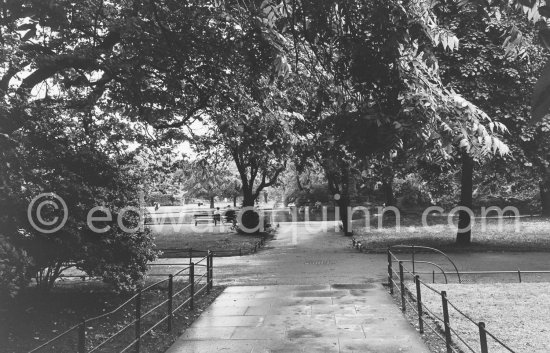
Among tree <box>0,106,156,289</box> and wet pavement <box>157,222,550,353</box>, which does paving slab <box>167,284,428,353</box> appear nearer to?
wet pavement <box>157,222,550,353</box>

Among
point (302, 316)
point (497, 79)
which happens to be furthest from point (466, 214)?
point (302, 316)

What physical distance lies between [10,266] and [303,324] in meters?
5.00

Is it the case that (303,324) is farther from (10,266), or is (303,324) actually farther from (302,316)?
(10,266)

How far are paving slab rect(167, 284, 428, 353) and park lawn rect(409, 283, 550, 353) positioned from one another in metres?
0.97

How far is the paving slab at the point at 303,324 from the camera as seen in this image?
7393 mm

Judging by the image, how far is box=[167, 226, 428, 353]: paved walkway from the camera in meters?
7.46

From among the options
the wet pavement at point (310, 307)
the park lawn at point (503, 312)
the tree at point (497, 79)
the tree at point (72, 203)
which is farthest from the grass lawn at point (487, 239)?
the tree at point (72, 203)

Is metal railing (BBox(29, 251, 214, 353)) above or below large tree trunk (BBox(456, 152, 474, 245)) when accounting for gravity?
below

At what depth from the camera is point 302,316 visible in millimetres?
9266

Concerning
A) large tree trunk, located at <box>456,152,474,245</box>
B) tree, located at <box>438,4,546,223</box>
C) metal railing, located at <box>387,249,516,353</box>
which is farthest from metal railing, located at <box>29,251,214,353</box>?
large tree trunk, located at <box>456,152,474,245</box>

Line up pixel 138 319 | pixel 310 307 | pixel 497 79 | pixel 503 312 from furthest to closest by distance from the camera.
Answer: pixel 497 79, pixel 310 307, pixel 503 312, pixel 138 319

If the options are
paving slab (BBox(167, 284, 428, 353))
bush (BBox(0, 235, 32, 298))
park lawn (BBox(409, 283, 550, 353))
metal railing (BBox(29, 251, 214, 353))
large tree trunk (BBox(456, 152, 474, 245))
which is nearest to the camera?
metal railing (BBox(29, 251, 214, 353))

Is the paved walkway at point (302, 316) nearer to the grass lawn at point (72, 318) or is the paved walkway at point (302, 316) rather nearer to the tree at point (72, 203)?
the grass lawn at point (72, 318)

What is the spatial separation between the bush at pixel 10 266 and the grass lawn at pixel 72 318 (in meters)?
0.53
